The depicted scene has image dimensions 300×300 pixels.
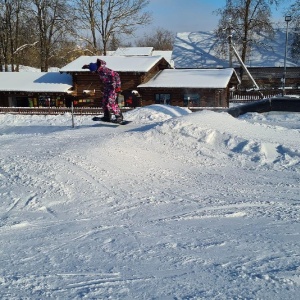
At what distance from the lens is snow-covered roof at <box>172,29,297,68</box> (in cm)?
4194

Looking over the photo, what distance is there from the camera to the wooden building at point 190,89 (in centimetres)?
2567

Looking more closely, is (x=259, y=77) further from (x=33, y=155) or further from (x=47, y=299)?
(x=47, y=299)

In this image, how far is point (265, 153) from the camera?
28.0ft

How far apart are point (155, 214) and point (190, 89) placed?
21.2 m

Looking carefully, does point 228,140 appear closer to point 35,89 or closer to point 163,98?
point 163,98

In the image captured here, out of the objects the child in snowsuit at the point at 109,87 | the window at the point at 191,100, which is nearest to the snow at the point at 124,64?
the window at the point at 191,100

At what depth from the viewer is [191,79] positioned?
27.0m

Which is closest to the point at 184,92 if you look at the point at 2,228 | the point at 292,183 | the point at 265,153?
the point at 265,153

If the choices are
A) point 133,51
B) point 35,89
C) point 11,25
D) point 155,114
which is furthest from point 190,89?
point 11,25

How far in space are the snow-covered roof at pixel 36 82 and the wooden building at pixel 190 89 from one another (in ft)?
20.4

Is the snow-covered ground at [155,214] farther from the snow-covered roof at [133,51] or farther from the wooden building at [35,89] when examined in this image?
the snow-covered roof at [133,51]

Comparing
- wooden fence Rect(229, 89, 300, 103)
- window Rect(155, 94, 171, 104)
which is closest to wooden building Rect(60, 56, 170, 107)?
window Rect(155, 94, 171, 104)

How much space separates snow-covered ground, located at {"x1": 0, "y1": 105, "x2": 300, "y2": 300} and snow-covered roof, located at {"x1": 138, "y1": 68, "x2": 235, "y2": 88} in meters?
15.4

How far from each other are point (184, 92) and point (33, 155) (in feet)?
63.5
